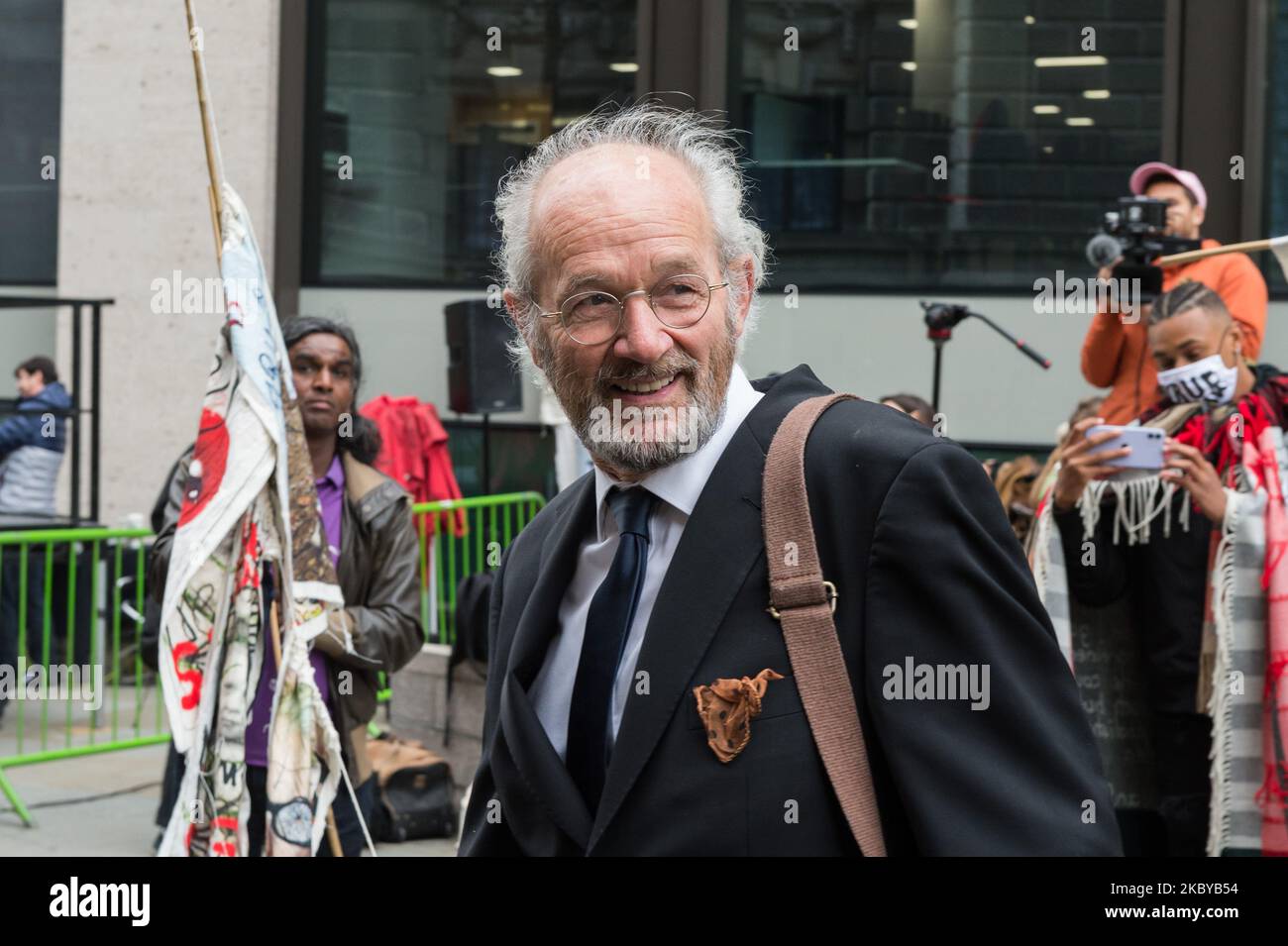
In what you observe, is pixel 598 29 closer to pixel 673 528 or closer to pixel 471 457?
pixel 471 457

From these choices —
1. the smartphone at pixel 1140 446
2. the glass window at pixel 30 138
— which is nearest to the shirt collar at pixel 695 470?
the smartphone at pixel 1140 446

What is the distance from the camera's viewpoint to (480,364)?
403 inches

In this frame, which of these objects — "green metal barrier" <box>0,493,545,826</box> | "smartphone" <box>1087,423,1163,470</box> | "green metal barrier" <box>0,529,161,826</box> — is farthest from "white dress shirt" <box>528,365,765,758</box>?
"green metal barrier" <box>0,529,161,826</box>

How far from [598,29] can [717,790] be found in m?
9.21

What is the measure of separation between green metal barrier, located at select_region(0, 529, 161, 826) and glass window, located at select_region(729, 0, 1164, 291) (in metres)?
4.17

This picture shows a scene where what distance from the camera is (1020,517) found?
590 centimetres

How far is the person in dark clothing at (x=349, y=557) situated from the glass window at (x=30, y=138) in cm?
684

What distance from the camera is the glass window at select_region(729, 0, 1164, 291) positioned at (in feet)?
31.4

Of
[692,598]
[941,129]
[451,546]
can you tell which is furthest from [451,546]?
[692,598]

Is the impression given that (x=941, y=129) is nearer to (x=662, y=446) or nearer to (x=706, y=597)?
(x=662, y=446)

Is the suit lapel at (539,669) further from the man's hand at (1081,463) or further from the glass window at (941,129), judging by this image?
the glass window at (941,129)

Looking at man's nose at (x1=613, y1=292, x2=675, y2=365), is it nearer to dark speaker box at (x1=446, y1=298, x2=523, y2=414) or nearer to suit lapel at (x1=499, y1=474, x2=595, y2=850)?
suit lapel at (x1=499, y1=474, x2=595, y2=850)

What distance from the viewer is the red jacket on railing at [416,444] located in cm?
952

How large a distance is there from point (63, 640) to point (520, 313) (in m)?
6.94
